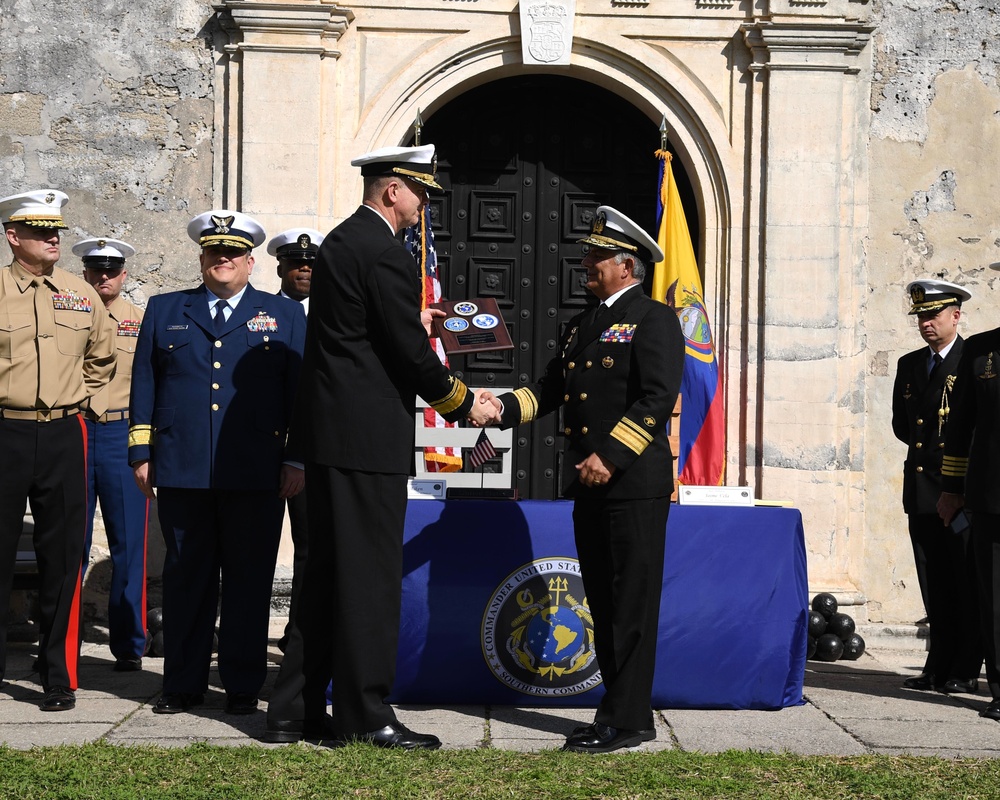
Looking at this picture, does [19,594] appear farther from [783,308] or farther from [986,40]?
[986,40]

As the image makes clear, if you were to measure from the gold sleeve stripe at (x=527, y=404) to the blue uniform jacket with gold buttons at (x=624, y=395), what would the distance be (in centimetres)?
2

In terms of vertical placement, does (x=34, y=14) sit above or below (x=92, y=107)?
above

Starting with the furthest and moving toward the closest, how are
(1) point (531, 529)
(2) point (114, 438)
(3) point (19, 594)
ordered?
(3) point (19, 594)
(2) point (114, 438)
(1) point (531, 529)

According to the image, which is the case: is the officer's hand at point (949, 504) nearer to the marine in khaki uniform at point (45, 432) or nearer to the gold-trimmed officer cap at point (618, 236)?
the gold-trimmed officer cap at point (618, 236)

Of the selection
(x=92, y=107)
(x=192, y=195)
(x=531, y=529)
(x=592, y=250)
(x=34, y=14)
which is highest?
(x=34, y=14)

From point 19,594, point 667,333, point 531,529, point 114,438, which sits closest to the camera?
point 667,333

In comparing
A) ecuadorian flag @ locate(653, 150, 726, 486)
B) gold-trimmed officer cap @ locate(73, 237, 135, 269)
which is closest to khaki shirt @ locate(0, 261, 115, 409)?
gold-trimmed officer cap @ locate(73, 237, 135, 269)

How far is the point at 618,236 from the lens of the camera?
15.5 ft

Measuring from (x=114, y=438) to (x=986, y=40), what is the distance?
211 inches

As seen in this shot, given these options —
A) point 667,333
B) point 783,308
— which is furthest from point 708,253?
point 667,333

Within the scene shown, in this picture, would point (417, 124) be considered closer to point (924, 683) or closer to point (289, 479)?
point (289, 479)

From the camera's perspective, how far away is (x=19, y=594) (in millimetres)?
7184

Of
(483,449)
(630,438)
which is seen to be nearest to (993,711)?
(630,438)

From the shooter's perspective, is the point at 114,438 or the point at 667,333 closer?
the point at 667,333
